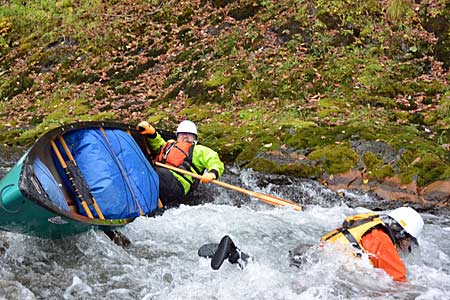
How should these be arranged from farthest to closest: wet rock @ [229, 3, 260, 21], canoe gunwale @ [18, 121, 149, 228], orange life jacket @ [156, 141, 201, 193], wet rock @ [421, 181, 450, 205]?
wet rock @ [229, 3, 260, 21] < orange life jacket @ [156, 141, 201, 193] < wet rock @ [421, 181, 450, 205] < canoe gunwale @ [18, 121, 149, 228]

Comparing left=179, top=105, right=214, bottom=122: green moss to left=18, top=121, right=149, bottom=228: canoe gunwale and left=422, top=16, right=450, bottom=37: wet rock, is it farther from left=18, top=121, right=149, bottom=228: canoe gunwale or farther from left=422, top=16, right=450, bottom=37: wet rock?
left=422, top=16, right=450, bottom=37: wet rock

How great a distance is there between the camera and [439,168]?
23.1 feet

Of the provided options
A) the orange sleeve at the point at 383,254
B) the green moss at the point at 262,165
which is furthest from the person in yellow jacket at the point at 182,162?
the orange sleeve at the point at 383,254

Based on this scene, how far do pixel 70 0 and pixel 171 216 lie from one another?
13622 millimetres

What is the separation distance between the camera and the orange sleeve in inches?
171

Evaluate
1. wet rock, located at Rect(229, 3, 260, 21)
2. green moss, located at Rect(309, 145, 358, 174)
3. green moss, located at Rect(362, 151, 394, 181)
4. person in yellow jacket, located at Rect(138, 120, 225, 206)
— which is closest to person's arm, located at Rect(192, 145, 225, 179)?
person in yellow jacket, located at Rect(138, 120, 225, 206)

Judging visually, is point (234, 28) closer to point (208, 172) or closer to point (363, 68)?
point (363, 68)

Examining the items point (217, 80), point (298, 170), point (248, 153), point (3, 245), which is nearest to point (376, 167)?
point (298, 170)

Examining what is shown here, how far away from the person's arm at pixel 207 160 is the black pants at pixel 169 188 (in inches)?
17.5

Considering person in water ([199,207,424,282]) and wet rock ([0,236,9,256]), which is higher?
person in water ([199,207,424,282])

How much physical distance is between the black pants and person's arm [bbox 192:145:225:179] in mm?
444

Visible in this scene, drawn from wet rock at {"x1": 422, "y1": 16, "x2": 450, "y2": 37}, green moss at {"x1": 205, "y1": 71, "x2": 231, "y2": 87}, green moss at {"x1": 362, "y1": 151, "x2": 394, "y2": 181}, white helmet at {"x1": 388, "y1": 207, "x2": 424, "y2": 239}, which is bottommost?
green moss at {"x1": 362, "y1": 151, "x2": 394, "y2": 181}

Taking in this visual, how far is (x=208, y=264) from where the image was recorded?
5039 mm

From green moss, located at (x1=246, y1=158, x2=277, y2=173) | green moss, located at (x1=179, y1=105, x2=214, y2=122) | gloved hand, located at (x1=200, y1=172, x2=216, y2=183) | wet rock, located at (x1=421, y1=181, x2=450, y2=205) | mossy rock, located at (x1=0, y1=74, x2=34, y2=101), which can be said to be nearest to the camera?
gloved hand, located at (x1=200, y1=172, x2=216, y2=183)
